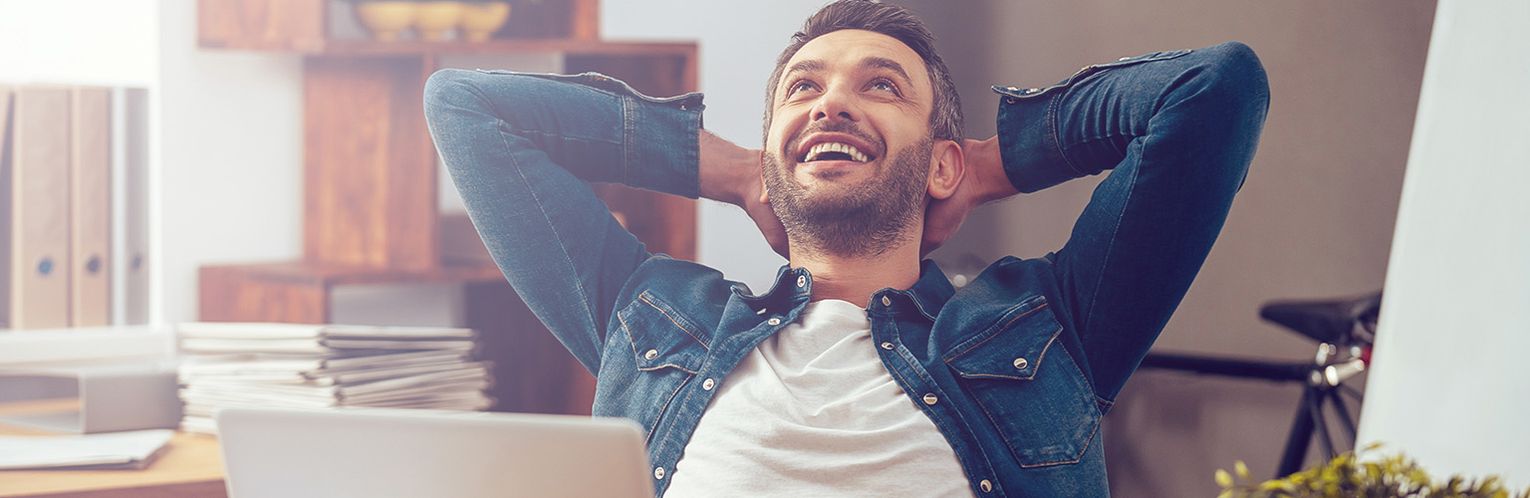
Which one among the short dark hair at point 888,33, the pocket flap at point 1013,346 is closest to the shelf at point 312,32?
the short dark hair at point 888,33

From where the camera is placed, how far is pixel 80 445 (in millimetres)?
1774

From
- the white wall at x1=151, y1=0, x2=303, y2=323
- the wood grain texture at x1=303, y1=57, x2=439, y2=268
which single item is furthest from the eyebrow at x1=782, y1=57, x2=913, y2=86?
the white wall at x1=151, y1=0, x2=303, y2=323

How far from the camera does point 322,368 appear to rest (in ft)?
6.12

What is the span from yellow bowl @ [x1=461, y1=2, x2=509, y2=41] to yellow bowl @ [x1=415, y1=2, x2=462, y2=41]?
0.5 inches

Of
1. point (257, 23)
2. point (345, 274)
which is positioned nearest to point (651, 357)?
point (345, 274)

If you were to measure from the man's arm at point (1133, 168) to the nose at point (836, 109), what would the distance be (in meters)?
0.13

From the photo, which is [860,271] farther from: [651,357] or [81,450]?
[81,450]

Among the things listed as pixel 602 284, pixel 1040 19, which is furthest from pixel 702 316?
Result: pixel 1040 19

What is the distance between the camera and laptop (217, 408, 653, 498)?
3.14 feet

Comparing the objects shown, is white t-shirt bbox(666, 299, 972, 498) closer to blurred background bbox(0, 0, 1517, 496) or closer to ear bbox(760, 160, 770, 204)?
ear bbox(760, 160, 770, 204)

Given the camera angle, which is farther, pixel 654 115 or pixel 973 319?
pixel 654 115

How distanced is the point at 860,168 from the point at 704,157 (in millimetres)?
201

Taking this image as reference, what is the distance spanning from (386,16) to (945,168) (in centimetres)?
114

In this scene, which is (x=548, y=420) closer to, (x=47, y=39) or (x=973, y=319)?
(x=973, y=319)
